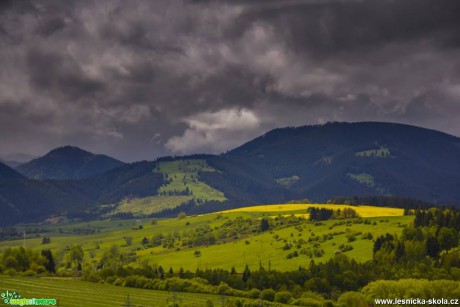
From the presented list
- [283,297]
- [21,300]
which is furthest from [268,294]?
[21,300]

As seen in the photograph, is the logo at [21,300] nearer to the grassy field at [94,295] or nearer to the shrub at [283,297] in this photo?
the grassy field at [94,295]

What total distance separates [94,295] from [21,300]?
36046 mm

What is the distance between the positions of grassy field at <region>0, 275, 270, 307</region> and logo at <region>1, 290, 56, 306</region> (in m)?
2.79

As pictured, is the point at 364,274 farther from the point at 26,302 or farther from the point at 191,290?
the point at 26,302

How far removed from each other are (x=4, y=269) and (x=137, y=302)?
228ft

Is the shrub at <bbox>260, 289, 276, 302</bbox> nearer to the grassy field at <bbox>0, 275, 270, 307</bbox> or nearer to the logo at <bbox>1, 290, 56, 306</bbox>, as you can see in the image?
the grassy field at <bbox>0, 275, 270, 307</bbox>

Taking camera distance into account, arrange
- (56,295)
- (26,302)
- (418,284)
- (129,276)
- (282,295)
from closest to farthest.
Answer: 1. (26,302)
2. (56,295)
3. (418,284)
4. (282,295)
5. (129,276)

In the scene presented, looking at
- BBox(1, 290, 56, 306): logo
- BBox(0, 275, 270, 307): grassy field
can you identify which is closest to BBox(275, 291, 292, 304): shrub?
BBox(0, 275, 270, 307): grassy field

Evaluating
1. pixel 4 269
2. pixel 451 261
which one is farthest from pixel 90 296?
Answer: pixel 451 261

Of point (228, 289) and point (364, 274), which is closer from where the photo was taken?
point (228, 289)

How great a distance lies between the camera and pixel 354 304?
481 ft

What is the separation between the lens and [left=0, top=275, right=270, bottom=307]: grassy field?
12456 centimetres

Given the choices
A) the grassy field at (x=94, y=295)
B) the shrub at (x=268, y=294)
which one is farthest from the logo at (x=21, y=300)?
the shrub at (x=268, y=294)

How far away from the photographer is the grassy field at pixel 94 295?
124562 millimetres
